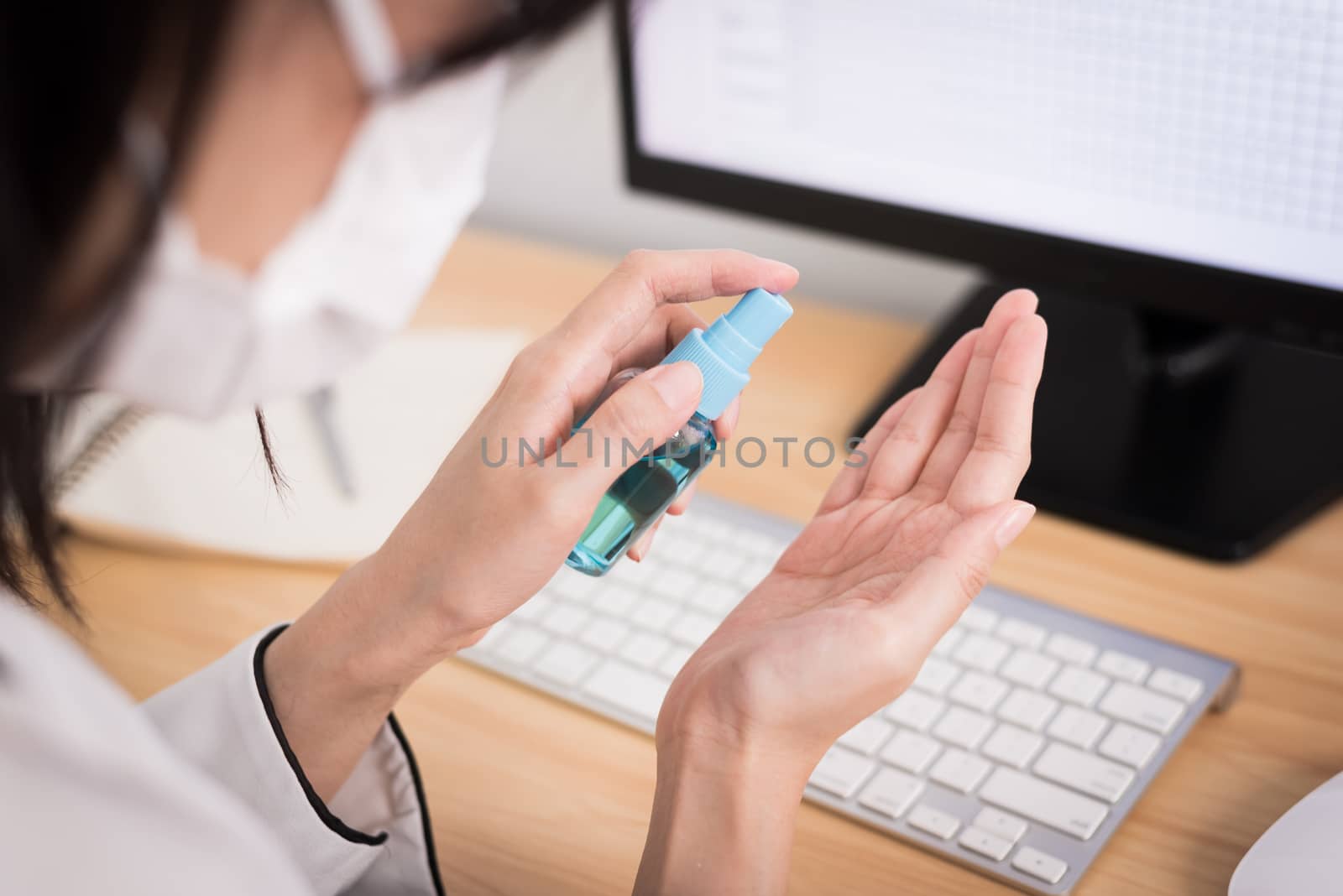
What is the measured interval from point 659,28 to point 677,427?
0.34 meters

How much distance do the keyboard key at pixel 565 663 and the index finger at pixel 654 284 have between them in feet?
0.49

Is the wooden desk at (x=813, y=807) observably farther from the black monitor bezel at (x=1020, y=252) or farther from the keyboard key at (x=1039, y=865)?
the black monitor bezel at (x=1020, y=252)

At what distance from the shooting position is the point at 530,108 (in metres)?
1.03

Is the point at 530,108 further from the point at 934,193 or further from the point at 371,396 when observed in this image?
the point at 934,193

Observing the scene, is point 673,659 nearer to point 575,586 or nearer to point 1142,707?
point 575,586

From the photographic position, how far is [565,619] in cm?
62

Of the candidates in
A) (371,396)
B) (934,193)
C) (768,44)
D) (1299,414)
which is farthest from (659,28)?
(1299,414)

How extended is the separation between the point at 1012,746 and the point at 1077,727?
0.03 m

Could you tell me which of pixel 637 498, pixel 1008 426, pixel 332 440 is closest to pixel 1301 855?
pixel 1008 426

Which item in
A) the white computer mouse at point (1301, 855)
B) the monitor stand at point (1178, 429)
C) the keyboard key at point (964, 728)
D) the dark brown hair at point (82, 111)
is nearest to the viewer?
the dark brown hair at point (82, 111)

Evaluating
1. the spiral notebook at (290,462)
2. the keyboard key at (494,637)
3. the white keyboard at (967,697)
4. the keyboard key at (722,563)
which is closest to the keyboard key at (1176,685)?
the white keyboard at (967,697)

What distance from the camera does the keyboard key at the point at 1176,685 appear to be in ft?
1.79

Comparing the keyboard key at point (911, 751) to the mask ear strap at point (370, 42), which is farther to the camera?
the keyboard key at point (911, 751)

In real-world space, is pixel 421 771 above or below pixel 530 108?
below
